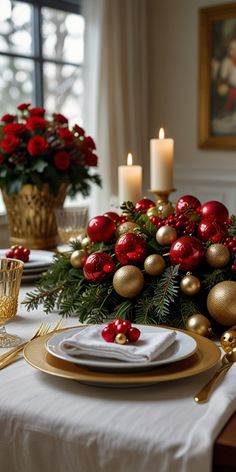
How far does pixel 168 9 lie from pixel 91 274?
338 cm

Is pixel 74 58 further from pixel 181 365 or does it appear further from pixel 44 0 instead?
pixel 181 365

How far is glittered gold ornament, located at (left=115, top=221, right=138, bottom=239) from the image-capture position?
1271 millimetres

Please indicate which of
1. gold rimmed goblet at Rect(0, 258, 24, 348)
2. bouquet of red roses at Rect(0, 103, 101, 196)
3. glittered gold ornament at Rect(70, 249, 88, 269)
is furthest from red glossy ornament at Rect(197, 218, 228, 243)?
bouquet of red roses at Rect(0, 103, 101, 196)

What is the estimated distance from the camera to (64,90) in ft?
12.5

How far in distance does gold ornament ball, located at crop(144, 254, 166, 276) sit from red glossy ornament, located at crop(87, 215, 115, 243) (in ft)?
0.52

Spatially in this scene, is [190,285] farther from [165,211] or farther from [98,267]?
[165,211]

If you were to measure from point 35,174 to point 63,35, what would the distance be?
6.77 feet

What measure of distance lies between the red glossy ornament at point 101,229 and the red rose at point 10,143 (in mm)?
763

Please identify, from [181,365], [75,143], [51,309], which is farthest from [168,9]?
[181,365]

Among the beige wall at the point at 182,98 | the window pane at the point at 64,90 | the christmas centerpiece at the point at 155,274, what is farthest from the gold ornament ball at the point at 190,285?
the beige wall at the point at 182,98

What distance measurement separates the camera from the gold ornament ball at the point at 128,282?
1125 mm

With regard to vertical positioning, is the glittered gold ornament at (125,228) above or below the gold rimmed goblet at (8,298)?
above

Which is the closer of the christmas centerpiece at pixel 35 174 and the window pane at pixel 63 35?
the christmas centerpiece at pixel 35 174

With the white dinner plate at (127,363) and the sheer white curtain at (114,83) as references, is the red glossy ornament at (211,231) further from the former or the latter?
the sheer white curtain at (114,83)
